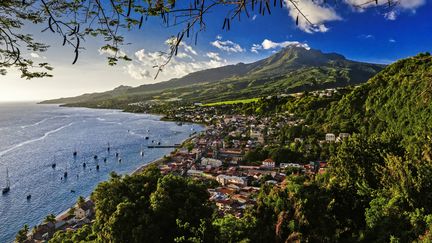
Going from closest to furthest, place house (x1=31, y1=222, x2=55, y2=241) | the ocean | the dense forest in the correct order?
1. the dense forest
2. house (x1=31, y1=222, x2=55, y2=241)
3. the ocean

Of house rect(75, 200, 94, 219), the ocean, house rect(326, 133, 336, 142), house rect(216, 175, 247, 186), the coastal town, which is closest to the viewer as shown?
the coastal town

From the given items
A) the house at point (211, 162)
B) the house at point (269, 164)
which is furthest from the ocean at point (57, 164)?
the house at point (269, 164)

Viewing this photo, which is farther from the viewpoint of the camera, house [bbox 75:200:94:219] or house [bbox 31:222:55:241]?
house [bbox 75:200:94:219]

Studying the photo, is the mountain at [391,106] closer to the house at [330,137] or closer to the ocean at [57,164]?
the house at [330,137]

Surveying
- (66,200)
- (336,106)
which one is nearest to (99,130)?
(66,200)

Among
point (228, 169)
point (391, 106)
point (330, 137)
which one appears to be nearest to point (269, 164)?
point (228, 169)

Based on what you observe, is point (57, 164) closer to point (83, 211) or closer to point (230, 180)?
point (83, 211)

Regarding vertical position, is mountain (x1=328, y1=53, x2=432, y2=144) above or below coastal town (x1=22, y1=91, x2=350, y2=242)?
above

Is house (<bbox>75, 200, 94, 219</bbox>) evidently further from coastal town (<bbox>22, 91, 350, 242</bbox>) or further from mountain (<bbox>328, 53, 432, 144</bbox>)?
mountain (<bbox>328, 53, 432, 144</bbox>)

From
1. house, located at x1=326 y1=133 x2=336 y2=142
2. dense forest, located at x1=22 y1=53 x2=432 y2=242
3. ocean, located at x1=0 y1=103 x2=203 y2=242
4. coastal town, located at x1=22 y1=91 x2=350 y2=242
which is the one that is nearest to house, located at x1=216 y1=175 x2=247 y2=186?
coastal town, located at x1=22 y1=91 x2=350 y2=242
